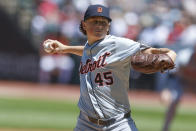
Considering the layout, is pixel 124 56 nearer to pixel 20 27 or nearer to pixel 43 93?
pixel 43 93

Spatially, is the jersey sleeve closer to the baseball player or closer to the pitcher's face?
the baseball player

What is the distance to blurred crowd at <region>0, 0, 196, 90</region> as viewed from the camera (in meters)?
16.3

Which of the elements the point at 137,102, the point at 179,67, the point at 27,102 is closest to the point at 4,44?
the point at 27,102

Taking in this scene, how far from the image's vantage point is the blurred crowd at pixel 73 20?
53.5 ft

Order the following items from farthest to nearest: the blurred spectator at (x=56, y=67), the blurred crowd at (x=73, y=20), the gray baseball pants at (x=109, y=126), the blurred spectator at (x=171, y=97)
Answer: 1. the blurred spectator at (x=56, y=67)
2. the blurred crowd at (x=73, y=20)
3. the blurred spectator at (x=171, y=97)
4. the gray baseball pants at (x=109, y=126)

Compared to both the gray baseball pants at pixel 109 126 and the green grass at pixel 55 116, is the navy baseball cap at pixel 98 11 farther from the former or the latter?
the green grass at pixel 55 116

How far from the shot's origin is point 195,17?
1579cm

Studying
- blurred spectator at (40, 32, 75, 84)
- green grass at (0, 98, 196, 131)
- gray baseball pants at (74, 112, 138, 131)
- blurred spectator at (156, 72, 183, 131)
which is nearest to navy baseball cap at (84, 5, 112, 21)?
gray baseball pants at (74, 112, 138, 131)

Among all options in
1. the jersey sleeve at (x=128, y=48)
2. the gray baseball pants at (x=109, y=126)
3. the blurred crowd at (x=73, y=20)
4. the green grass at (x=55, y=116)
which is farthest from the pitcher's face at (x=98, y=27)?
the blurred crowd at (x=73, y=20)

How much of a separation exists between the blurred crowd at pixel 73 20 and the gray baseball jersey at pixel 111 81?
11.2m

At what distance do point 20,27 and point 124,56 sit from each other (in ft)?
41.9

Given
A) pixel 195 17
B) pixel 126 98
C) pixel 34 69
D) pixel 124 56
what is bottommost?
pixel 126 98

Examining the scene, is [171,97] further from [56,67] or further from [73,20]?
[56,67]

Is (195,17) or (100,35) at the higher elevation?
(195,17)
